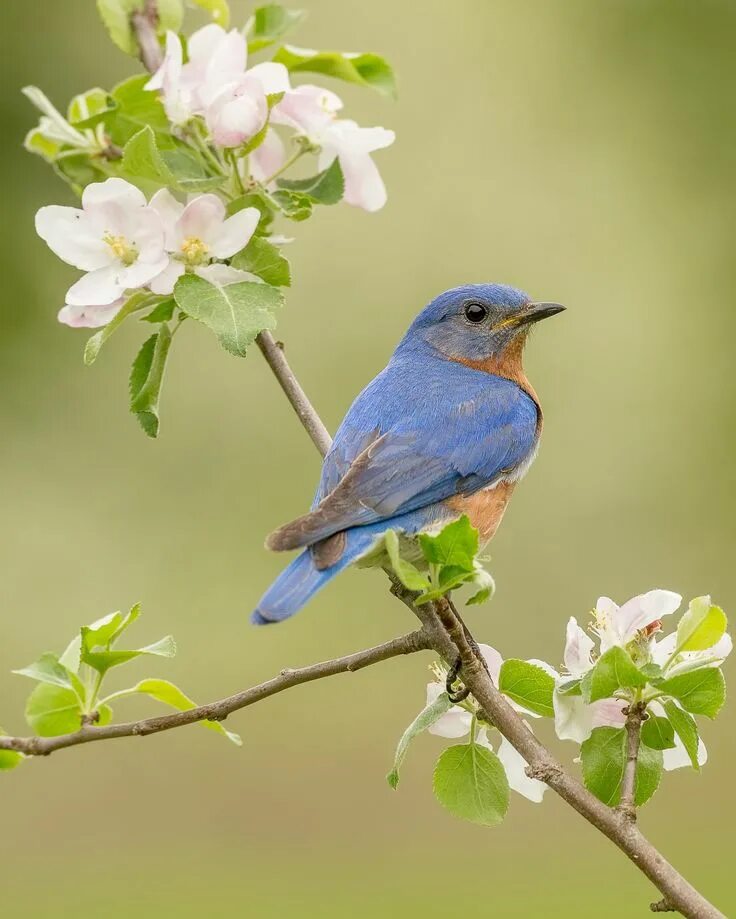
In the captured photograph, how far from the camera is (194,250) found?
2922 mm

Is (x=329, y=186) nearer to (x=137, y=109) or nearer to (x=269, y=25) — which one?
(x=137, y=109)

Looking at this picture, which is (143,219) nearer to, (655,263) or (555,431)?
(555,431)

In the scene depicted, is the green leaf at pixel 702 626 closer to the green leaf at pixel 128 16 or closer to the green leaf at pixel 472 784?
the green leaf at pixel 472 784

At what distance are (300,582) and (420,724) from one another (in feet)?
1.50

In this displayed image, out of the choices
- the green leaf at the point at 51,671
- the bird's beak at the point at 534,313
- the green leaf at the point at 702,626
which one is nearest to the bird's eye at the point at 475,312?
the bird's beak at the point at 534,313

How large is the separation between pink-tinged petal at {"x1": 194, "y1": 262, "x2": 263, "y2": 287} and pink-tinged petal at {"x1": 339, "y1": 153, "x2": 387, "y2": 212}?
2.17 ft

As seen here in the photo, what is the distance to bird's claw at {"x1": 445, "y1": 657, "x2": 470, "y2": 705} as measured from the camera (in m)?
2.73

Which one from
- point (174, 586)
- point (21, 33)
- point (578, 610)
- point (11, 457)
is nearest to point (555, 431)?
point (578, 610)

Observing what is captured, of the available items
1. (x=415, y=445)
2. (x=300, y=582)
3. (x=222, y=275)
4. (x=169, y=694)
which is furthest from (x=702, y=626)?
(x=415, y=445)

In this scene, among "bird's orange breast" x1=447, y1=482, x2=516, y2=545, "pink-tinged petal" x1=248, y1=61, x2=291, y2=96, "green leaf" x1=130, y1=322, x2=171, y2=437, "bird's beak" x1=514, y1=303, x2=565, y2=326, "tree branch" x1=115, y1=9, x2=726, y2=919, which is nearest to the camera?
"tree branch" x1=115, y1=9, x2=726, y2=919

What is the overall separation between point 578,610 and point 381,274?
3323 mm

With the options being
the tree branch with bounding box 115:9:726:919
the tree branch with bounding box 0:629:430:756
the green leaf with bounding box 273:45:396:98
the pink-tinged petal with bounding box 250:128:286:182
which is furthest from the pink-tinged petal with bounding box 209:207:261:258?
the tree branch with bounding box 0:629:430:756

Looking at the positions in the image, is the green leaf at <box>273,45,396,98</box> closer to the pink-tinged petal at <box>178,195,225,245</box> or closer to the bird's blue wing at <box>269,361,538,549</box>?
the pink-tinged petal at <box>178,195,225,245</box>

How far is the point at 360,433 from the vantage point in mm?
3734
